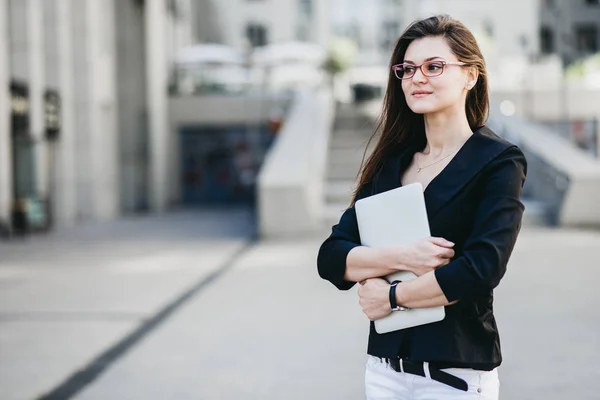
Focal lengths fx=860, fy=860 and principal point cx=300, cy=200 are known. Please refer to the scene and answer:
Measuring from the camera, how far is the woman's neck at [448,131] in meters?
2.28

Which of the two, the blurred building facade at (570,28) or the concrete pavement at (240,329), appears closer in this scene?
the concrete pavement at (240,329)

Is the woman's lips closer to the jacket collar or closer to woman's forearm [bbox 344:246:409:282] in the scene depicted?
the jacket collar

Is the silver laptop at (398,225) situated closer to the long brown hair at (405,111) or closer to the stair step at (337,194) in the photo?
the long brown hair at (405,111)

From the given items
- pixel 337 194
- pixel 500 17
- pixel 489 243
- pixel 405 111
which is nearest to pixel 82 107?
pixel 337 194

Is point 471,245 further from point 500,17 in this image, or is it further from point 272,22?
point 500,17

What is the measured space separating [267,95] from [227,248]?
1745 centimetres

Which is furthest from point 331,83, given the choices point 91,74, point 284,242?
point 284,242

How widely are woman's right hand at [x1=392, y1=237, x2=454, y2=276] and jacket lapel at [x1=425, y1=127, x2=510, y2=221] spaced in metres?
0.09

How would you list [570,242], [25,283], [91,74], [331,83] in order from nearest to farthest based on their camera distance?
[25,283]
[570,242]
[91,74]
[331,83]

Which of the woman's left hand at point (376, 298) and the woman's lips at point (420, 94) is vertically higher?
the woman's lips at point (420, 94)

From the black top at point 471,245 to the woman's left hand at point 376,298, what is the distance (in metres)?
Answer: 0.09

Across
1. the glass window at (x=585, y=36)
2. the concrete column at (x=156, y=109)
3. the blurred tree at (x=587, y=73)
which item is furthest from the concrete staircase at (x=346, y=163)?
the glass window at (x=585, y=36)

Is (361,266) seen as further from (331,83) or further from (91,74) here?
(331,83)

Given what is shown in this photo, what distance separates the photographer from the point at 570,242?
11.8 metres
